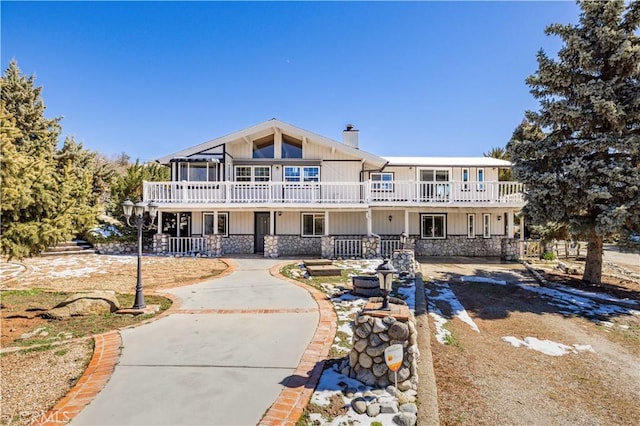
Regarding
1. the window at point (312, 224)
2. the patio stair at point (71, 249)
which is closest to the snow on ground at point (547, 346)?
the window at point (312, 224)

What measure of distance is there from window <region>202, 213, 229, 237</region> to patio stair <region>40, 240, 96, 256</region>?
595 cm

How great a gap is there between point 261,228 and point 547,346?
1427cm

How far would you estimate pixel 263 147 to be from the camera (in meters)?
18.4

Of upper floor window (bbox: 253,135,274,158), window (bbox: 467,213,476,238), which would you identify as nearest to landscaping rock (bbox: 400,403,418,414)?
upper floor window (bbox: 253,135,274,158)

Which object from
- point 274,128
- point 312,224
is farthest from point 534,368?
point 274,128

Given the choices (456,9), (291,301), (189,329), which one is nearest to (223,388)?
(189,329)

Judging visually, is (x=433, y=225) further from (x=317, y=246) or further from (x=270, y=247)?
(x=270, y=247)

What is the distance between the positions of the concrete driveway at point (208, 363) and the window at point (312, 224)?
956cm

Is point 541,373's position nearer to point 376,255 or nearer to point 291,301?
point 291,301

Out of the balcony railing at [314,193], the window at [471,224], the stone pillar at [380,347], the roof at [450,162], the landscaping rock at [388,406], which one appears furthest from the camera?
the roof at [450,162]

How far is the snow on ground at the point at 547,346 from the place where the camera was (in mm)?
5746

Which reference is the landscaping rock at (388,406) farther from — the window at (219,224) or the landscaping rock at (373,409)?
the window at (219,224)

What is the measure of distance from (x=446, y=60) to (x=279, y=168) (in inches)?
384

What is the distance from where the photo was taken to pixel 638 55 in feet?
32.6
